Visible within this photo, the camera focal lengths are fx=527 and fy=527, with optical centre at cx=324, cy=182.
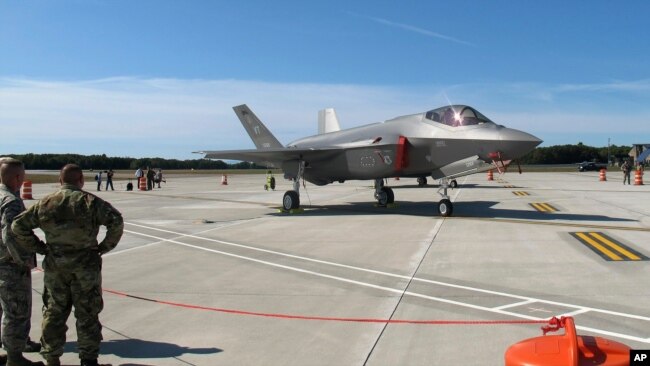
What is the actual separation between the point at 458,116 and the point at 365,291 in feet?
32.5

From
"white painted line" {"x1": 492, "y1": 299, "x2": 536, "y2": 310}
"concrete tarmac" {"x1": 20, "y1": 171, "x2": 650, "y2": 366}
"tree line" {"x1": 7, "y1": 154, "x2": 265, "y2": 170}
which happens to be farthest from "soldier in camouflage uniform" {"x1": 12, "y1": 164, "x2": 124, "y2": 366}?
"tree line" {"x1": 7, "y1": 154, "x2": 265, "y2": 170}

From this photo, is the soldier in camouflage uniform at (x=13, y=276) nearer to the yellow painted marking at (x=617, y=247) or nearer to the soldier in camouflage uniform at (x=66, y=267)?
the soldier in camouflage uniform at (x=66, y=267)

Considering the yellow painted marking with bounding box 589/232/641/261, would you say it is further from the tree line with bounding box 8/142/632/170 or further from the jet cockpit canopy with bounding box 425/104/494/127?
the tree line with bounding box 8/142/632/170

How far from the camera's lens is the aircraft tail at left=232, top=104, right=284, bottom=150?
24234 millimetres

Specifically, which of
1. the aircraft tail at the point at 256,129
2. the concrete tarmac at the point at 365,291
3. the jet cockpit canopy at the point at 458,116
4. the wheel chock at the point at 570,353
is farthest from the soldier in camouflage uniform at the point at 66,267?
the aircraft tail at the point at 256,129

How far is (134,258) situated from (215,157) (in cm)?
980

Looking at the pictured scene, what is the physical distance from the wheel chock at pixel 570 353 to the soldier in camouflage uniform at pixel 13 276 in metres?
4.04

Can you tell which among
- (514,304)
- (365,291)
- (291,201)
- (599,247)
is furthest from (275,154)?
(514,304)

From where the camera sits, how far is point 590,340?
356cm

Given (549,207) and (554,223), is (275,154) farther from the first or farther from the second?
(549,207)

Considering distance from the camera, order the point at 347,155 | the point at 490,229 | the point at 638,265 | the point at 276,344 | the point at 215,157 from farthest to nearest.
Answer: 1. the point at 215,157
2. the point at 347,155
3. the point at 490,229
4. the point at 638,265
5. the point at 276,344

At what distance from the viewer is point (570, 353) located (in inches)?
132

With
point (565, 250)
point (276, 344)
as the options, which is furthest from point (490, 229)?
point (276, 344)

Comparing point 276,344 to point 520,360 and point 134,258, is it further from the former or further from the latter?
point 134,258
